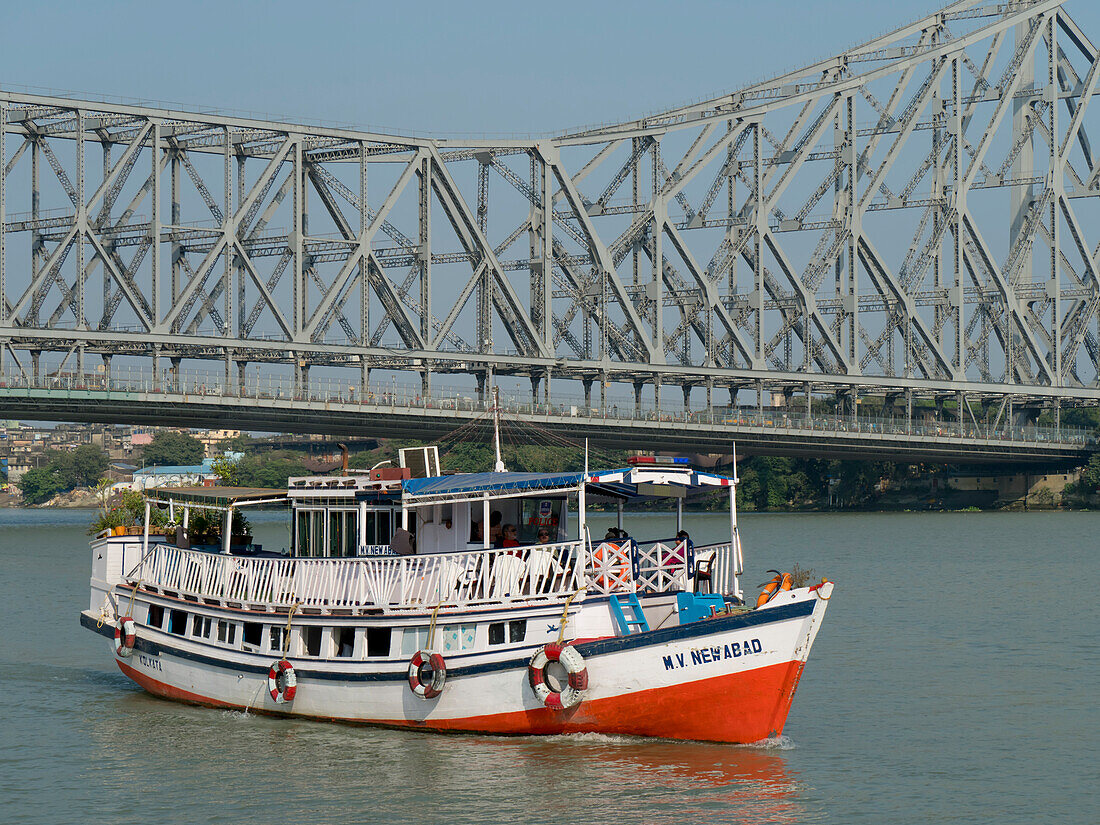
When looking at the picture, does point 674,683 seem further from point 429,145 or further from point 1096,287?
point 1096,287

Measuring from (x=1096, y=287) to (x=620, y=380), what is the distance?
4409 cm

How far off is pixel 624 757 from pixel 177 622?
9.61 m

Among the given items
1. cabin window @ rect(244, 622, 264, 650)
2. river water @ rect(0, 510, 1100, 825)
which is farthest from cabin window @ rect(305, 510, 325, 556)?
river water @ rect(0, 510, 1100, 825)

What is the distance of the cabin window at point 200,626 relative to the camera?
2603 centimetres

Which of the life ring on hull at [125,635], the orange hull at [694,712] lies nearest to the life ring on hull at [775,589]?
the orange hull at [694,712]

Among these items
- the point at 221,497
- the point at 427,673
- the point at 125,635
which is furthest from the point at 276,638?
the point at 125,635

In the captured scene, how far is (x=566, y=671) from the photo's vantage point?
21641mm

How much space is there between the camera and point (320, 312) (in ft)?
323

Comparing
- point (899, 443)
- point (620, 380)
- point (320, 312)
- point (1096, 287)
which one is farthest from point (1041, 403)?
point (320, 312)

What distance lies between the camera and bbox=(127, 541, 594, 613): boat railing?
903 inches

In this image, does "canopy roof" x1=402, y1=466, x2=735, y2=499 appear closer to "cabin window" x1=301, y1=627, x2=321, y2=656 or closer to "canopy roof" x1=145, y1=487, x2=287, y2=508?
"cabin window" x1=301, y1=627, x2=321, y2=656

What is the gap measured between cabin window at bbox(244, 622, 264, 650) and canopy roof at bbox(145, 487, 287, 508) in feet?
7.47

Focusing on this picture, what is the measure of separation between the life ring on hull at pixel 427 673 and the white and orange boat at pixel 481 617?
0.08ft

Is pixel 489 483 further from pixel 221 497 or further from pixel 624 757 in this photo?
pixel 221 497
